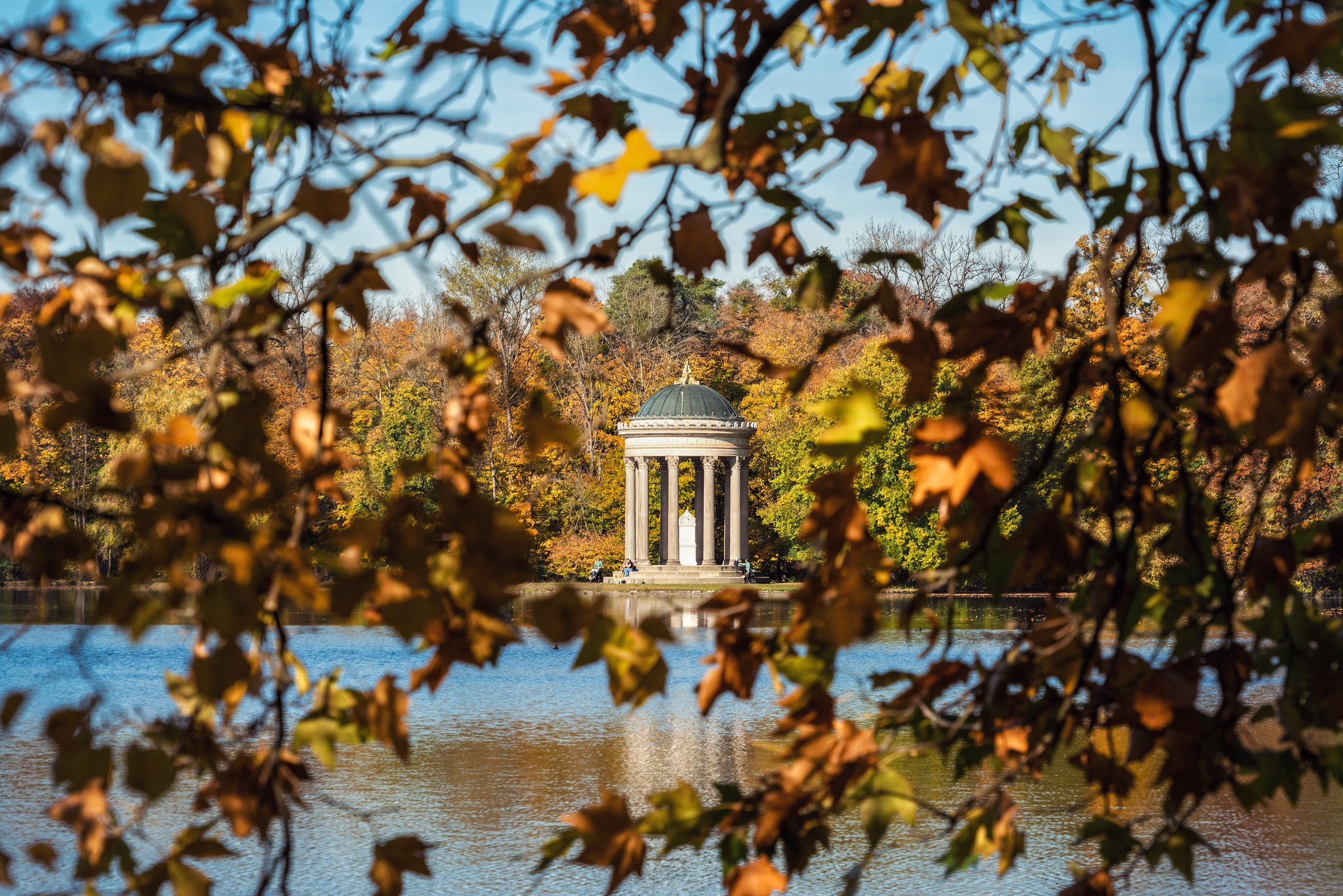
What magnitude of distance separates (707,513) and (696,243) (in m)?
38.4

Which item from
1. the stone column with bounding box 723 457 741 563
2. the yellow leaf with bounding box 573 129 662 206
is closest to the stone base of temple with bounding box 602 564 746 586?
the stone column with bounding box 723 457 741 563

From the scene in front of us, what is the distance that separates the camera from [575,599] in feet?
4.94

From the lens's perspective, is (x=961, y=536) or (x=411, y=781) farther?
(x=411, y=781)

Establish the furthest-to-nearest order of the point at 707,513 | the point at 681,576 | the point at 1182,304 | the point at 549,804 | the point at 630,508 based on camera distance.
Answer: the point at 630,508 < the point at 707,513 < the point at 681,576 < the point at 549,804 < the point at 1182,304

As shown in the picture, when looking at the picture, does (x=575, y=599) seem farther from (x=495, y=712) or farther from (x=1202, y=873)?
(x=495, y=712)

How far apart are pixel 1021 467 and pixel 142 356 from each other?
23.2 metres

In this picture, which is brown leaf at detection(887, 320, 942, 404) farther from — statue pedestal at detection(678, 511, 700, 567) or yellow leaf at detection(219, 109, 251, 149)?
statue pedestal at detection(678, 511, 700, 567)

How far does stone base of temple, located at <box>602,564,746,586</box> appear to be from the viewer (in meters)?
38.2

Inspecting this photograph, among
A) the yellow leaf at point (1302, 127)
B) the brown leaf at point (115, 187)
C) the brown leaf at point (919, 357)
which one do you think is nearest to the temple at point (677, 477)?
the brown leaf at point (919, 357)

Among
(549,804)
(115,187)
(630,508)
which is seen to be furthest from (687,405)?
(115,187)

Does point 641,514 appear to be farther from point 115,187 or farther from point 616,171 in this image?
point 115,187

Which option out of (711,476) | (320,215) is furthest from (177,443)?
(711,476)

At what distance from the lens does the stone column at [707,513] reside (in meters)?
40.1

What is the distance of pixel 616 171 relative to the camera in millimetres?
1522
